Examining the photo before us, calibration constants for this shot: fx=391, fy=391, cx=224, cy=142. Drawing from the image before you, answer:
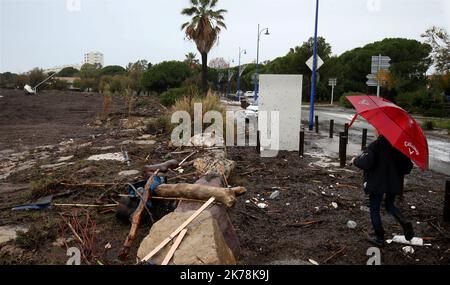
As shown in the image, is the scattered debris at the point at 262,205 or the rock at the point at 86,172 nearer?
the scattered debris at the point at 262,205

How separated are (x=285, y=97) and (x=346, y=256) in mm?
6956

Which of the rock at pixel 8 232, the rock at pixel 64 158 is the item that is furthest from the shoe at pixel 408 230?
the rock at pixel 64 158

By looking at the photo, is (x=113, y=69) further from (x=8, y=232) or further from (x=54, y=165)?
(x=8, y=232)

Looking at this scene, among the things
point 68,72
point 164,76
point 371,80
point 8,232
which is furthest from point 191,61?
point 68,72

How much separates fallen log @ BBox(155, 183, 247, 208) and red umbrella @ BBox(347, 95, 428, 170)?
190cm

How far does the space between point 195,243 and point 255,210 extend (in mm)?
2105

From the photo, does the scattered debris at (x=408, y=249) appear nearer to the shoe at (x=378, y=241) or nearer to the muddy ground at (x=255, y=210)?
the muddy ground at (x=255, y=210)

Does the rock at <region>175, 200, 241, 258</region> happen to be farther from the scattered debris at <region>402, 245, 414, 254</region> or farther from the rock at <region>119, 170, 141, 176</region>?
the rock at <region>119, 170, 141, 176</region>

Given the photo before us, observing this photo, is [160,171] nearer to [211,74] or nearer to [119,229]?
[119,229]

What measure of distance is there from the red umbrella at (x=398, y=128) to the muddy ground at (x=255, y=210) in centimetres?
128

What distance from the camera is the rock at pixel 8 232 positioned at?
16.2ft

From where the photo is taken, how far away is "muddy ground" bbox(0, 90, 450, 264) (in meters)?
4.64

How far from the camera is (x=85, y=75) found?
78.2m
